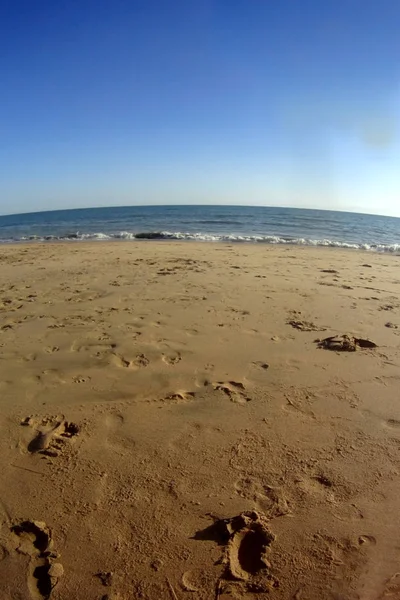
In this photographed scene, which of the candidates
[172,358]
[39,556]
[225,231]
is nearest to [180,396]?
[172,358]

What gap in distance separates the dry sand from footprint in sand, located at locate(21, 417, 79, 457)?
14 millimetres

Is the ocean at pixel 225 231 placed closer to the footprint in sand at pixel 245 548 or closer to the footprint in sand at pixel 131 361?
the footprint in sand at pixel 131 361

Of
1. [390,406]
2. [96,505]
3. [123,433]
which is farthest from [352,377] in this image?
[96,505]

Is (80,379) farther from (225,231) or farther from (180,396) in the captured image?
(225,231)

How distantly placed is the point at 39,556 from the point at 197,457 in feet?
3.31

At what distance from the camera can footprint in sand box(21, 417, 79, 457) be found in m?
2.48

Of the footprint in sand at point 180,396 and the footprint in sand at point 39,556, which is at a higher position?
the footprint in sand at point 180,396

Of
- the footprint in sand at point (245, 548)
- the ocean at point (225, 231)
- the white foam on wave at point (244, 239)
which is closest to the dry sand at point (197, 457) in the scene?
the footprint in sand at point (245, 548)

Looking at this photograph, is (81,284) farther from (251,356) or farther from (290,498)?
(290,498)

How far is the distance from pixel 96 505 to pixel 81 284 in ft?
17.9

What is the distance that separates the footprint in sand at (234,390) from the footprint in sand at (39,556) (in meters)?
1.63

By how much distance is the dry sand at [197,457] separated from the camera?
1.71 meters

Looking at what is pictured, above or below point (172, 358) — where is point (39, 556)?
below

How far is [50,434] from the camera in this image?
263 cm
